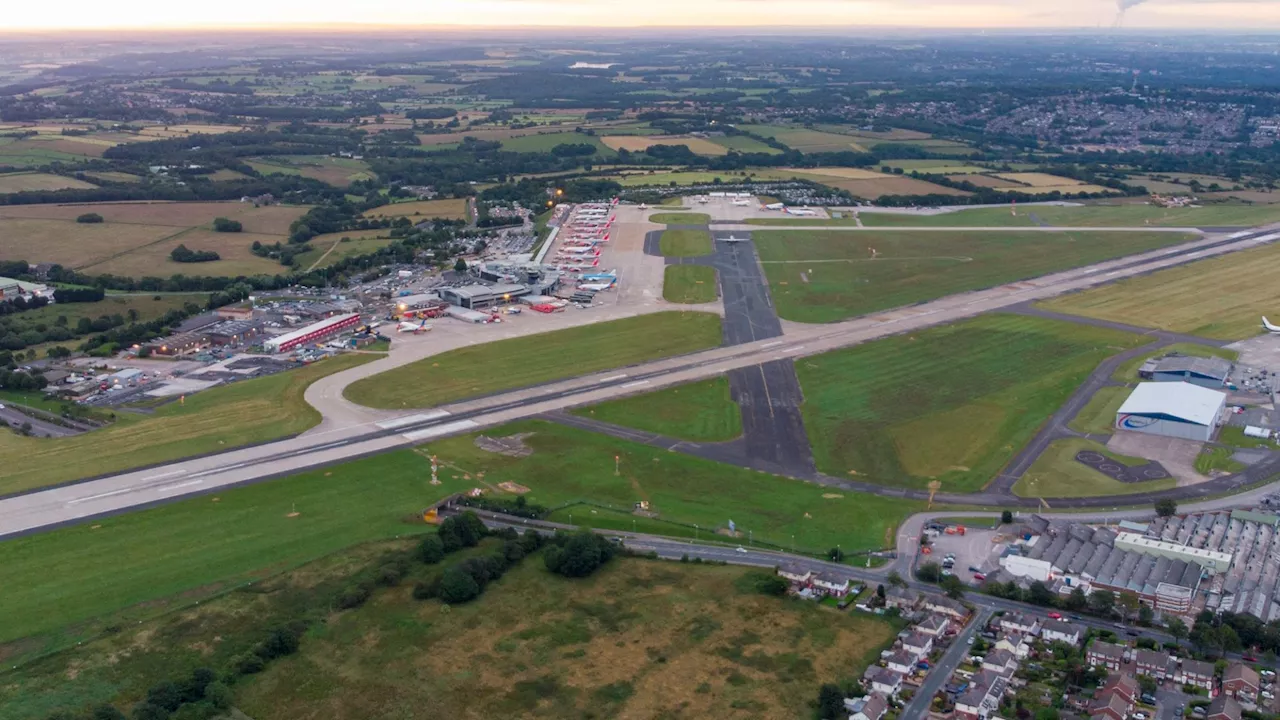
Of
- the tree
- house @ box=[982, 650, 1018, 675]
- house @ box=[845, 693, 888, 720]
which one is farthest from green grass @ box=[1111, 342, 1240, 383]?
the tree

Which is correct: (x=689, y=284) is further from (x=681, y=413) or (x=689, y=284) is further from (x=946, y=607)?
(x=946, y=607)

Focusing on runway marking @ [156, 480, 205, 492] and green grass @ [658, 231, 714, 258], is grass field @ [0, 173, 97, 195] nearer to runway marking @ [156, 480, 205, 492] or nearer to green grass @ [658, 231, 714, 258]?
green grass @ [658, 231, 714, 258]

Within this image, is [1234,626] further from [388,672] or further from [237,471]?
[237,471]

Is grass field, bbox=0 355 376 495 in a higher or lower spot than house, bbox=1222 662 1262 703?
higher

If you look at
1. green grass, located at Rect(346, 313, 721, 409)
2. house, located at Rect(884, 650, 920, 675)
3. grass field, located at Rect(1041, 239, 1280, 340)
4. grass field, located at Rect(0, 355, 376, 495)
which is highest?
grass field, located at Rect(1041, 239, 1280, 340)

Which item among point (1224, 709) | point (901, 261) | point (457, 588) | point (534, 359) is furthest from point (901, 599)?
point (901, 261)

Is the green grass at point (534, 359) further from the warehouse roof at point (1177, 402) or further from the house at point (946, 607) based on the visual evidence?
the house at point (946, 607)
